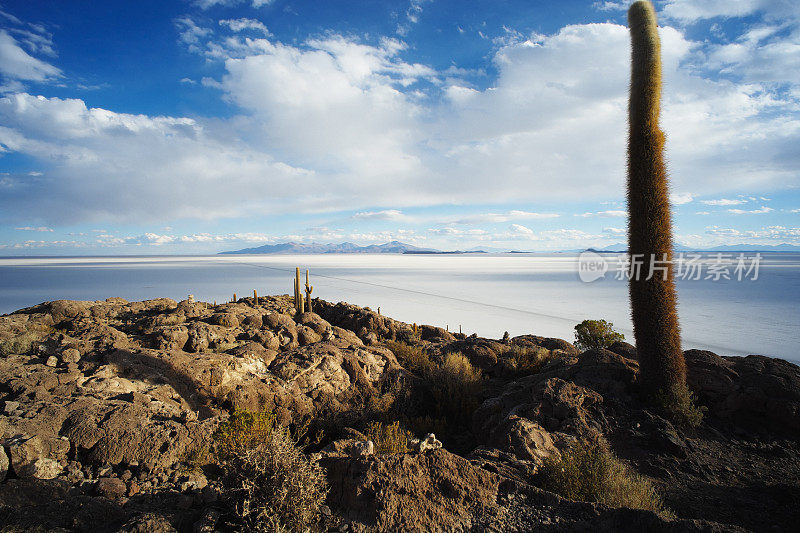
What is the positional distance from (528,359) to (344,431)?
224 inches

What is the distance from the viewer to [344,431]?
6.72m

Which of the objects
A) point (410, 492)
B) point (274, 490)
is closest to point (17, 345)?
point (274, 490)

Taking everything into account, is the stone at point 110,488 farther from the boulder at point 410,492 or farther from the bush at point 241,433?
the boulder at point 410,492

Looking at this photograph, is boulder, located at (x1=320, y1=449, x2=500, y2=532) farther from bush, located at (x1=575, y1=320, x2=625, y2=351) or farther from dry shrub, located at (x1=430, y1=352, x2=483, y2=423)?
bush, located at (x1=575, y1=320, x2=625, y2=351)

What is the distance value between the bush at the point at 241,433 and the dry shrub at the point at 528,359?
6.67m

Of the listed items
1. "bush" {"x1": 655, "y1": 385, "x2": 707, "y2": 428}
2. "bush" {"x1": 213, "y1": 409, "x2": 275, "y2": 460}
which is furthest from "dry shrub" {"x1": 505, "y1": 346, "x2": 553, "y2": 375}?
"bush" {"x1": 213, "y1": 409, "x2": 275, "y2": 460}

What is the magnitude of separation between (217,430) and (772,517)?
6615mm

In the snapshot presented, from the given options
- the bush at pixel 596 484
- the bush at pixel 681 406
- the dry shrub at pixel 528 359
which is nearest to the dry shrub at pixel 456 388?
the dry shrub at pixel 528 359

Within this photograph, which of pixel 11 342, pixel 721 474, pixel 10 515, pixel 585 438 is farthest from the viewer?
pixel 11 342

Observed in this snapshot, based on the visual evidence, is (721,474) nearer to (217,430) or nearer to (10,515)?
(217,430)

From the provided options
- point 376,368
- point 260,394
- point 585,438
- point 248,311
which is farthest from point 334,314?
point 585,438

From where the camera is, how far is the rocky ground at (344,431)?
3656mm

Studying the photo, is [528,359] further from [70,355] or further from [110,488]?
[70,355]

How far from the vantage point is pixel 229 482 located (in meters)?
3.61
